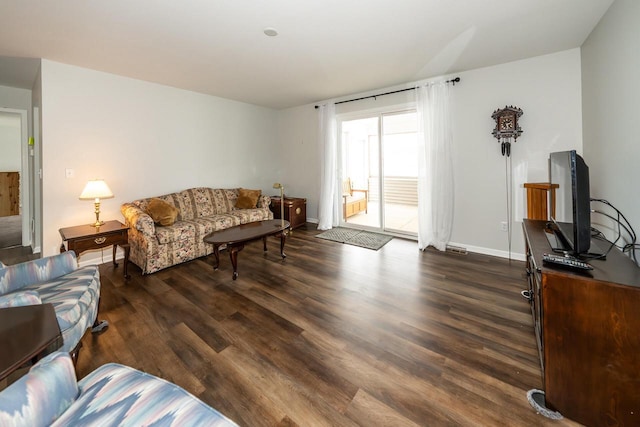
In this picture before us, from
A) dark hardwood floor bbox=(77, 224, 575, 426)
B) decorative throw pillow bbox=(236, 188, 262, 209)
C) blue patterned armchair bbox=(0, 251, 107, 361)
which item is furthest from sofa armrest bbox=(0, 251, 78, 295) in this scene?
decorative throw pillow bbox=(236, 188, 262, 209)

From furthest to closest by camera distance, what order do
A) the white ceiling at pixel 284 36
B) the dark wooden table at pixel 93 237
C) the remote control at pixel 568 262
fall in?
the dark wooden table at pixel 93 237, the white ceiling at pixel 284 36, the remote control at pixel 568 262

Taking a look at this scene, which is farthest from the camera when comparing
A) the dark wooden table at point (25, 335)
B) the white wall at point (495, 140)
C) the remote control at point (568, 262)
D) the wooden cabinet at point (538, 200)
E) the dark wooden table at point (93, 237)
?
the white wall at point (495, 140)

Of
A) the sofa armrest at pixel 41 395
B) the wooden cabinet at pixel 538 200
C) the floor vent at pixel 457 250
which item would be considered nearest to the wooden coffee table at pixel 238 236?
the sofa armrest at pixel 41 395

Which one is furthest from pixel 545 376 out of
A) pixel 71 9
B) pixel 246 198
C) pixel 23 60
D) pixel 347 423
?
pixel 23 60

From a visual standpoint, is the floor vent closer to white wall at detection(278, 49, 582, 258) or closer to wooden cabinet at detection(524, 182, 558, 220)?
white wall at detection(278, 49, 582, 258)

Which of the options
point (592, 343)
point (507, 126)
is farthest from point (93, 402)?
point (507, 126)

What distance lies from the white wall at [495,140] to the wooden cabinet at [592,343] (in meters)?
2.39

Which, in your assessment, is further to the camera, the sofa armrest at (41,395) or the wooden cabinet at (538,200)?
the wooden cabinet at (538,200)

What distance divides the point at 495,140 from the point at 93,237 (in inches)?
200

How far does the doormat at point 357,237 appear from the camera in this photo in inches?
172

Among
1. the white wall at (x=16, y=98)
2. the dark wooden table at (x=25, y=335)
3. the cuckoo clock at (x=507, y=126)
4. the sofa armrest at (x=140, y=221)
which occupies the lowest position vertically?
the dark wooden table at (x=25, y=335)

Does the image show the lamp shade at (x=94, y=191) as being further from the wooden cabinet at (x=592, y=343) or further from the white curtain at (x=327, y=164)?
the wooden cabinet at (x=592, y=343)

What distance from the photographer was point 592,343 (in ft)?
4.19

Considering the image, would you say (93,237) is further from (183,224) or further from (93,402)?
(93,402)
